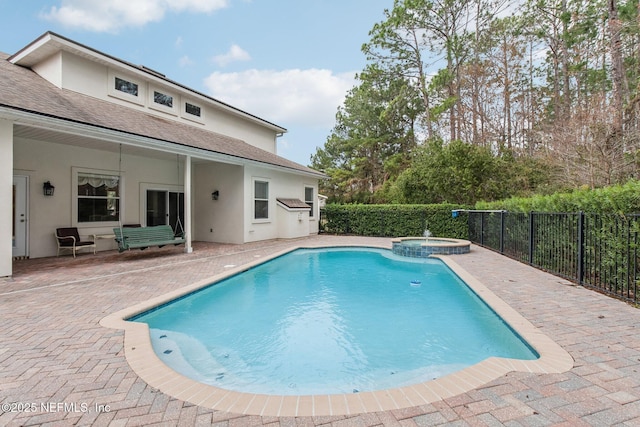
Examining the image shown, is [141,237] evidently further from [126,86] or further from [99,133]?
[126,86]

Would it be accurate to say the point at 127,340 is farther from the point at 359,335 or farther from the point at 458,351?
the point at 458,351

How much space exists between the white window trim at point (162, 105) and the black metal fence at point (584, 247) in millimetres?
13552

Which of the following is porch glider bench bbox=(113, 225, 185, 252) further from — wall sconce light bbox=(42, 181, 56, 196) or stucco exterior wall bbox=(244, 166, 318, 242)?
stucco exterior wall bbox=(244, 166, 318, 242)

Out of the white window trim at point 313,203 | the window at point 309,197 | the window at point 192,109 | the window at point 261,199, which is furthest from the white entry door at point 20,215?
the window at point 309,197

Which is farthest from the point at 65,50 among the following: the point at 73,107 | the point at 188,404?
the point at 188,404

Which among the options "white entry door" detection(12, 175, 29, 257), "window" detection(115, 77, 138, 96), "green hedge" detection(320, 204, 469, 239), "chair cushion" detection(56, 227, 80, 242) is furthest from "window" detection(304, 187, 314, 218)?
"white entry door" detection(12, 175, 29, 257)

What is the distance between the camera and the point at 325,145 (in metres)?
32.6

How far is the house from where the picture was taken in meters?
7.93

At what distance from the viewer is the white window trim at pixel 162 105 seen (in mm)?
12508

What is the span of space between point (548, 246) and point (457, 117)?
17.2 m

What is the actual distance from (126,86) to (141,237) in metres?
6.12

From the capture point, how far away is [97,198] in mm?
10945

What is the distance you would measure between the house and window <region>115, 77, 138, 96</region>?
1.5 inches

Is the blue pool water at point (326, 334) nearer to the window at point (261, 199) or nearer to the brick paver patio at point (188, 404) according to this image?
the brick paver patio at point (188, 404)
